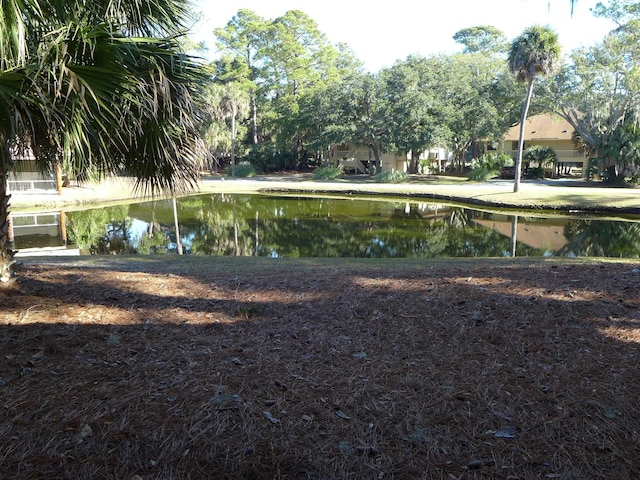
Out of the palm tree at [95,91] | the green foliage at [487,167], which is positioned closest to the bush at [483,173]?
the green foliage at [487,167]

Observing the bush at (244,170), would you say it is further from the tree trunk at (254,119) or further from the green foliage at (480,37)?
the green foliage at (480,37)

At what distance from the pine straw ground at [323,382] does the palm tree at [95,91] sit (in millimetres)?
1425

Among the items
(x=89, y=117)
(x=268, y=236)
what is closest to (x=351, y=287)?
(x=89, y=117)

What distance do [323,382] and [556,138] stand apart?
4856 cm

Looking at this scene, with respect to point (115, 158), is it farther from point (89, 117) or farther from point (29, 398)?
point (29, 398)

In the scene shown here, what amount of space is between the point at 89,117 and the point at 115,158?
1266mm

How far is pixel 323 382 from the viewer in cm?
364

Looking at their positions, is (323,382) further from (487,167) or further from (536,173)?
(536,173)

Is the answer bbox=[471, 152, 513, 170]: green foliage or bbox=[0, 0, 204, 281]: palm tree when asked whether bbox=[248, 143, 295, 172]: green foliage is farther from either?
bbox=[0, 0, 204, 281]: palm tree

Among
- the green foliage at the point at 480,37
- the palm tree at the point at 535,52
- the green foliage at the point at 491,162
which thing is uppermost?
the green foliage at the point at 480,37

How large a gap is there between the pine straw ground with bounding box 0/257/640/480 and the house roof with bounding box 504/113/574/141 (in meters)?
45.4

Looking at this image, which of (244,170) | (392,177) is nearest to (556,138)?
(392,177)

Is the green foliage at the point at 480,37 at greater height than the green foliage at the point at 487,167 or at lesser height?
greater

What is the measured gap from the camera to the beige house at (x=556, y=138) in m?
45.9
